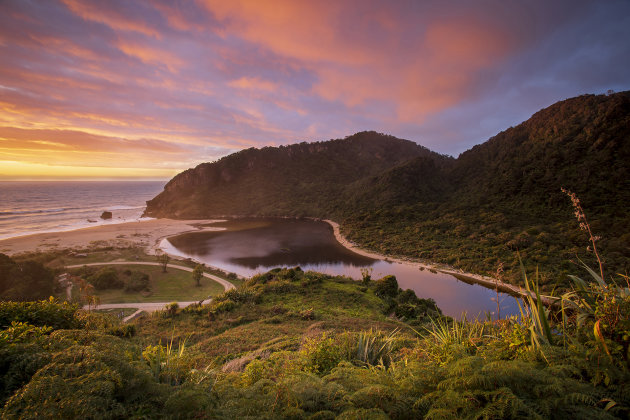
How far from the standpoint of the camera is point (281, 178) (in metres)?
113

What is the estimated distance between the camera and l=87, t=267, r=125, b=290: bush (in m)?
23.8

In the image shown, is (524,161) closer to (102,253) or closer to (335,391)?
(335,391)

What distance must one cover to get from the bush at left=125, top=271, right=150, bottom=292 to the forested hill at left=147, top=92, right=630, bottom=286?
31.3 m

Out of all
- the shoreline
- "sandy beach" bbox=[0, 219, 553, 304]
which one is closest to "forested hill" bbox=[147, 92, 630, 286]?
the shoreline

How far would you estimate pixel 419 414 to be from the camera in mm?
2699

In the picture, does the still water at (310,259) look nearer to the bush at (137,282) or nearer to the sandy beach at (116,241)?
the sandy beach at (116,241)

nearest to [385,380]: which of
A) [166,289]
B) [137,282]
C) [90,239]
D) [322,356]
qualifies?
[322,356]

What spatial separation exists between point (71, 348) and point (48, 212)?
338 ft

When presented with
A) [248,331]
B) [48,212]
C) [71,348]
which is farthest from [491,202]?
[48,212]

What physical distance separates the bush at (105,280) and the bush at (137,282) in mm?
712

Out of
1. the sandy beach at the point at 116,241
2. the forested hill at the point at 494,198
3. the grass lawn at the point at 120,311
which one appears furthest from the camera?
the sandy beach at the point at 116,241

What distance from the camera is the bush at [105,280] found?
2383 centimetres

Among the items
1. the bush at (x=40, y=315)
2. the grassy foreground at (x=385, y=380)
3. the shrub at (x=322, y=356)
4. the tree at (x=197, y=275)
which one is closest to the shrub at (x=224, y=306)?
the tree at (x=197, y=275)

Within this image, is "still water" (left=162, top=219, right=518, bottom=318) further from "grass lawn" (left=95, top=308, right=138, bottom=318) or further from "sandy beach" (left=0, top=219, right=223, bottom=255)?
"grass lawn" (left=95, top=308, right=138, bottom=318)
